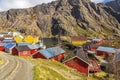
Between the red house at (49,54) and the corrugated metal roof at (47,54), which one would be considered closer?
the corrugated metal roof at (47,54)

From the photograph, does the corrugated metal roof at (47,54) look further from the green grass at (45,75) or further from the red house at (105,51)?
the red house at (105,51)

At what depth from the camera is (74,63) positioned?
58656 millimetres

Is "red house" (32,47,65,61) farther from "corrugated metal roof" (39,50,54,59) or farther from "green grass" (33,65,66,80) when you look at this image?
"green grass" (33,65,66,80)

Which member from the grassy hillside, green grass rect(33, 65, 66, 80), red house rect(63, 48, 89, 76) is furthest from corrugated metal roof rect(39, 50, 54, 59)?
green grass rect(33, 65, 66, 80)

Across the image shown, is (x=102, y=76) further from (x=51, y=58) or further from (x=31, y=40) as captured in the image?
(x=31, y=40)

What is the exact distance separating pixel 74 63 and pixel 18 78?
29.4 m

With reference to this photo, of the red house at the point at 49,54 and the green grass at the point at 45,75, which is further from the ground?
the green grass at the point at 45,75

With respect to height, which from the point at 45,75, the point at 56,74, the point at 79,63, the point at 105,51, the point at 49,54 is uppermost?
the point at 45,75

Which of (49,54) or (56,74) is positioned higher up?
(56,74)

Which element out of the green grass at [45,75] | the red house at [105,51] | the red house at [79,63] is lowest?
the red house at [105,51]

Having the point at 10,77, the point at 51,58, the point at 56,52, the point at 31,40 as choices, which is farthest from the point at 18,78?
the point at 31,40

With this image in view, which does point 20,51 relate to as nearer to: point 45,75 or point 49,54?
point 49,54

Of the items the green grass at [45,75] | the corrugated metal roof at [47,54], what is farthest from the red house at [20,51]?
the green grass at [45,75]

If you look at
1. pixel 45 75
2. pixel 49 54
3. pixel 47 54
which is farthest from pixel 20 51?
pixel 45 75
